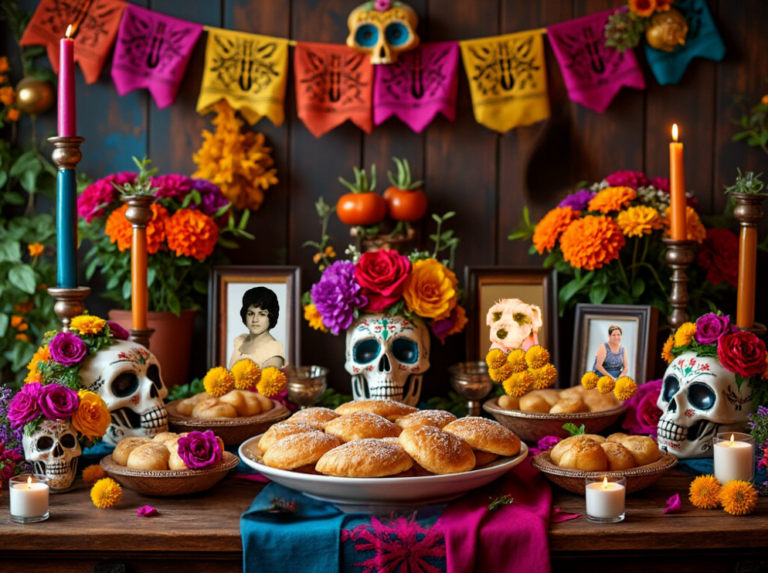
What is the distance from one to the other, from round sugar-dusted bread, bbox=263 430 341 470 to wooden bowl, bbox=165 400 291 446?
0.25 metres

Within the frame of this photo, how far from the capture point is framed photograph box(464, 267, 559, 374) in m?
1.54

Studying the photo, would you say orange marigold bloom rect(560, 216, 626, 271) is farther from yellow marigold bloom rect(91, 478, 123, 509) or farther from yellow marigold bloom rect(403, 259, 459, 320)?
yellow marigold bloom rect(91, 478, 123, 509)

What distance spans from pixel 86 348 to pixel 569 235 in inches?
33.5

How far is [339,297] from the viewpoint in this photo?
137 cm

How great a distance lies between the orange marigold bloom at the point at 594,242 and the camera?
140cm

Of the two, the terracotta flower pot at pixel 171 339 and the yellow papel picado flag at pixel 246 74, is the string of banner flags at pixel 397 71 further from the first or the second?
the terracotta flower pot at pixel 171 339

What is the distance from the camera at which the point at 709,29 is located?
5.29 ft

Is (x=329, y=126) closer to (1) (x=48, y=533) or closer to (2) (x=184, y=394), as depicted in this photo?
(2) (x=184, y=394)

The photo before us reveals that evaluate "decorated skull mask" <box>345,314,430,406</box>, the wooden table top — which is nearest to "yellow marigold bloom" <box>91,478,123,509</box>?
the wooden table top

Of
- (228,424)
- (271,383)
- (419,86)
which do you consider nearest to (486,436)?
(271,383)

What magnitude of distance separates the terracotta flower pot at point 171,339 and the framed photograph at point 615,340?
0.76 metres

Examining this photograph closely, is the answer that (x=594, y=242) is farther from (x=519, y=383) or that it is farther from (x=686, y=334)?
(x=519, y=383)

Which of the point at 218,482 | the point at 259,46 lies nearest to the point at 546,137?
the point at 259,46

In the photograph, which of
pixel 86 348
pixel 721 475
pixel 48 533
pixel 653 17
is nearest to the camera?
pixel 48 533
